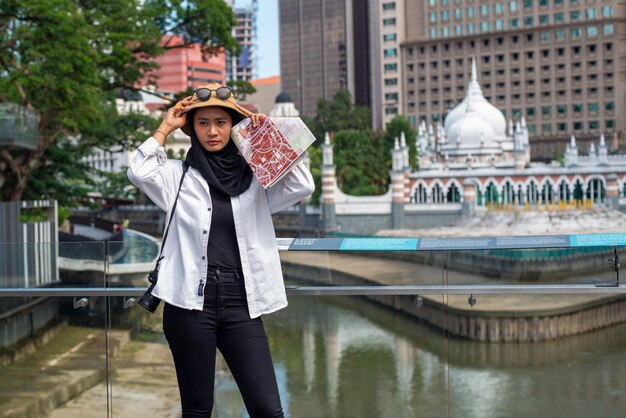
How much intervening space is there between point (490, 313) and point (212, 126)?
2.37 m

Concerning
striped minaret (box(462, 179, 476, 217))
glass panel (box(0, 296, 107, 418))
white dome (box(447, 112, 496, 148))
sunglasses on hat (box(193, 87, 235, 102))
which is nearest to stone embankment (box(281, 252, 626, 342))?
glass panel (box(0, 296, 107, 418))

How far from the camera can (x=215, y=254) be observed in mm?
4234

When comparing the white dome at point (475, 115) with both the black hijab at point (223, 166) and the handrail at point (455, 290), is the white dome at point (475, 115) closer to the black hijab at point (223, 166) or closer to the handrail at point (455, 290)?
the handrail at point (455, 290)

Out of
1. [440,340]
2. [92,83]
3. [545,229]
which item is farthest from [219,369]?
[545,229]

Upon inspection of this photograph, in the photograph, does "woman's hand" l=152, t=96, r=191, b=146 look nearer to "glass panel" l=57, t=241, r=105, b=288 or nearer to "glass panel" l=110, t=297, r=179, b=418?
"glass panel" l=57, t=241, r=105, b=288

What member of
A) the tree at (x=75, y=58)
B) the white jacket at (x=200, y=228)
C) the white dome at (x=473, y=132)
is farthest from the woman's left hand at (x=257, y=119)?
the white dome at (x=473, y=132)

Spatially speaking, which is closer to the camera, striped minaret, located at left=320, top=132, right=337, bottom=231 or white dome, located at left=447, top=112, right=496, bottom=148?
striped minaret, located at left=320, top=132, right=337, bottom=231

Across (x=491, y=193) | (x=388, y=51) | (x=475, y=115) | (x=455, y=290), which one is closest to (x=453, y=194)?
(x=491, y=193)

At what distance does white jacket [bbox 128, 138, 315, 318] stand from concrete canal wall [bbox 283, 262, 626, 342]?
1.24m

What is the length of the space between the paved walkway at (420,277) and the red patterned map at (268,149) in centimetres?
136

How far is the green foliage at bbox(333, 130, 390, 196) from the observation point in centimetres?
6175

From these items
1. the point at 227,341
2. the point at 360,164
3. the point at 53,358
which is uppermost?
the point at 360,164

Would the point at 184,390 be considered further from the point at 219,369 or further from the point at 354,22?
the point at 354,22

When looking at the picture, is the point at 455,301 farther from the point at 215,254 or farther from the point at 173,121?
the point at 173,121
